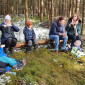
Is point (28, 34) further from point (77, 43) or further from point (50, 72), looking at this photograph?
point (77, 43)

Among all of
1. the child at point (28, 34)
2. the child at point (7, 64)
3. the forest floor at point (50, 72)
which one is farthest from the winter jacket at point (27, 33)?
the child at point (7, 64)

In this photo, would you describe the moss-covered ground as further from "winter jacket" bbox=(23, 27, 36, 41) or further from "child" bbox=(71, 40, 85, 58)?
"winter jacket" bbox=(23, 27, 36, 41)

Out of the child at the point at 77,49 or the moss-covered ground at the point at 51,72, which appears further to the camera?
the child at the point at 77,49

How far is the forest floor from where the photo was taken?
3.23 metres

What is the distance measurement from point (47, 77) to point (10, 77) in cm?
103

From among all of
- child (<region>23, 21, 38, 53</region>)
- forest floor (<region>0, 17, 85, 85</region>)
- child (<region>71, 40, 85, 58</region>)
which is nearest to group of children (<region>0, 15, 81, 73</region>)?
child (<region>23, 21, 38, 53</region>)

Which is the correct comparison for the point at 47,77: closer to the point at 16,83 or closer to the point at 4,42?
the point at 16,83

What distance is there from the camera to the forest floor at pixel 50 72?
10.6 feet

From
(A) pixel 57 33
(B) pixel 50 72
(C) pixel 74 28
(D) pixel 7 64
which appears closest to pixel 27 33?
(A) pixel 57 33

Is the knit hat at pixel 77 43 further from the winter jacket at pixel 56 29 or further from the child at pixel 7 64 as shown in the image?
the child at pixel 7 64

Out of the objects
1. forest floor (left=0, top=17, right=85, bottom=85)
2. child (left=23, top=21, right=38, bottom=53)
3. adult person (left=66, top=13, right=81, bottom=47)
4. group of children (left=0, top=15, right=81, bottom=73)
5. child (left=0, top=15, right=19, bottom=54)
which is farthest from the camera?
adult person (left=66, top=13, right=81, bottom=47)

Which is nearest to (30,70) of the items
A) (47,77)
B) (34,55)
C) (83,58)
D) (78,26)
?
(47,77)

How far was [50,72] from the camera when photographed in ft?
12.5

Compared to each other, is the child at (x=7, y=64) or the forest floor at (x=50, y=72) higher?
the child at (x=7, y=64)
